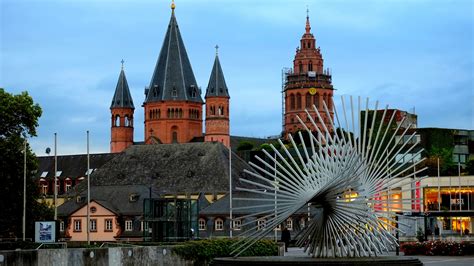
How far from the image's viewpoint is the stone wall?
34469 mm

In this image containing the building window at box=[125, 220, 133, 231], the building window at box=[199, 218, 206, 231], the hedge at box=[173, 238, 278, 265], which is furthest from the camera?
the building window at box=[125, 220, 133, 231]

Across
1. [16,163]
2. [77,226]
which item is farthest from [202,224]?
[16,163]

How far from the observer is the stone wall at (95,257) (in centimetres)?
3447

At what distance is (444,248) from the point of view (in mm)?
53031

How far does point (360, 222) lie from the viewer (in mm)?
30578

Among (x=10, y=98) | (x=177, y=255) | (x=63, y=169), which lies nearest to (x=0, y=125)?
(x=10, y=98)

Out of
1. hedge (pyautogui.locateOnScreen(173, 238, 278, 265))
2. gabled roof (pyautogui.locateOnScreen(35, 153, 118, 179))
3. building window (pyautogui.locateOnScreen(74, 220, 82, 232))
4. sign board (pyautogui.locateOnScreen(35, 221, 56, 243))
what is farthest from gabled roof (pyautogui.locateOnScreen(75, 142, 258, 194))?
hedge (pyautogui.locateOnScreen(173, 238, 278, 265))

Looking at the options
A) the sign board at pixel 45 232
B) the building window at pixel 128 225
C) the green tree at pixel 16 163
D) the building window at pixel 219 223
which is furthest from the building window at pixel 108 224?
the sign board at pixel 45 232

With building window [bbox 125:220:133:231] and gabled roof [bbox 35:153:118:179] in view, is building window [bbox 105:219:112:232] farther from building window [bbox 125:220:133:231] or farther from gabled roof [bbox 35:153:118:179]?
gabled roof [bbox 35:153:118:179]

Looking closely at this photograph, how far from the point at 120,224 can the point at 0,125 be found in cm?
3126

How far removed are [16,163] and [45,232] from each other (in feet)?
107

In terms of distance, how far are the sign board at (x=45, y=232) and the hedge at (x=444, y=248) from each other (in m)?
20.5

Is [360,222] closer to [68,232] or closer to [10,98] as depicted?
[10,98]

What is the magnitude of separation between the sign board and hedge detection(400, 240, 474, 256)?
2053 centimetres
